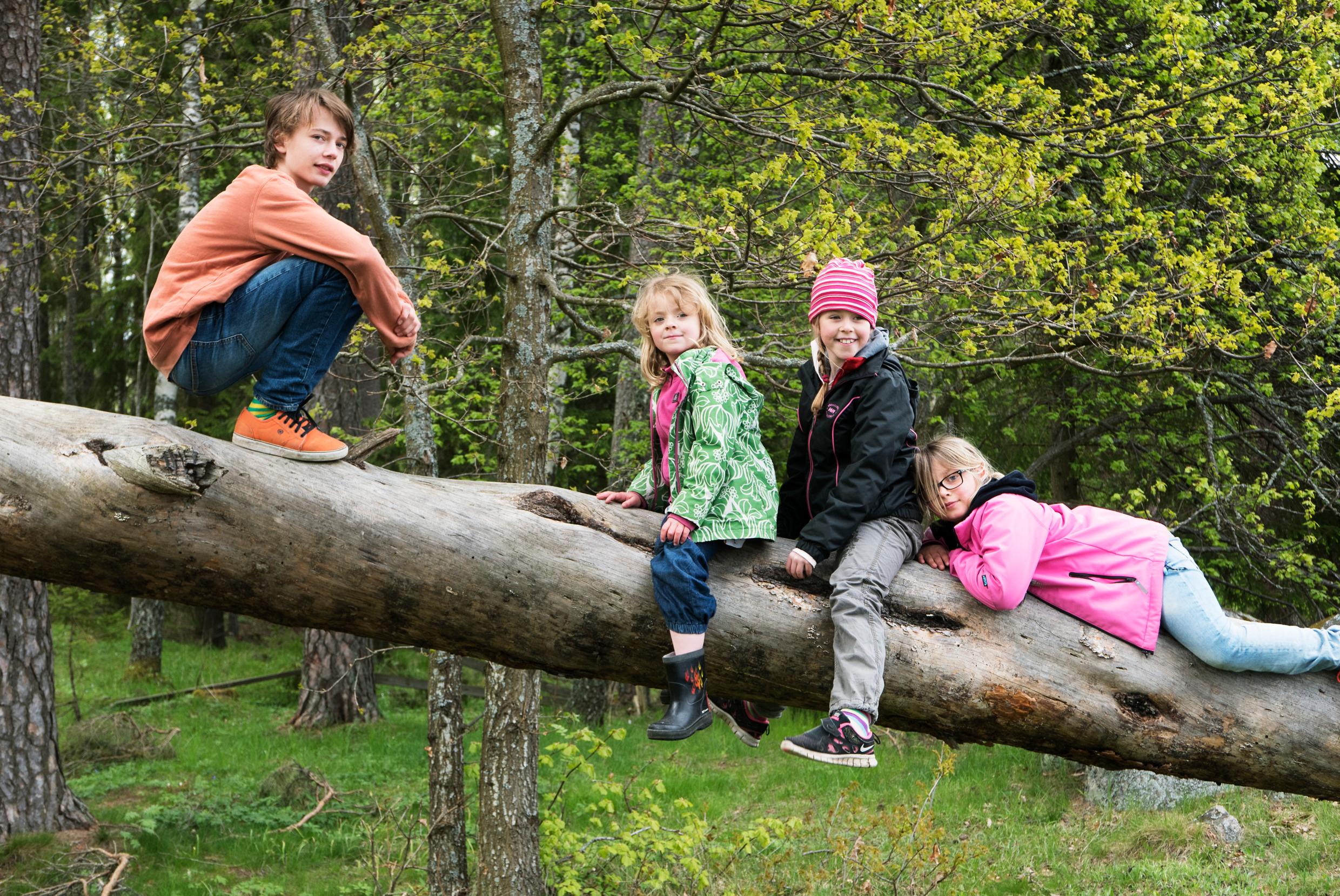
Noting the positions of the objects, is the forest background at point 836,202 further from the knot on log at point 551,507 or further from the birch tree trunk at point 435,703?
the knot on log at point 551,507

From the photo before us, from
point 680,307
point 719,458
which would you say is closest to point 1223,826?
point 719,458

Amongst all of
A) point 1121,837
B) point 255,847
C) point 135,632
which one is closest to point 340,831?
point 255,847

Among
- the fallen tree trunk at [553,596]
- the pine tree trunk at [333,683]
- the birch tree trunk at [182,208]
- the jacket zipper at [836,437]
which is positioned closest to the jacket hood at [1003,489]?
the fallen tree trunk at [553,596]

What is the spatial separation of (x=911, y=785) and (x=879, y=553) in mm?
7446

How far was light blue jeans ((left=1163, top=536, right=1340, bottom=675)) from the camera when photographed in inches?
139

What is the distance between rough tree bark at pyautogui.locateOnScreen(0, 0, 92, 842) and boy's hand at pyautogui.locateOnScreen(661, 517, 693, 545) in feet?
19.3

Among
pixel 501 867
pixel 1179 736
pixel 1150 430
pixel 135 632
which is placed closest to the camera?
pixel 1179 736

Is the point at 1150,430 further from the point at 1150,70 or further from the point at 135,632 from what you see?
the point at 135,632

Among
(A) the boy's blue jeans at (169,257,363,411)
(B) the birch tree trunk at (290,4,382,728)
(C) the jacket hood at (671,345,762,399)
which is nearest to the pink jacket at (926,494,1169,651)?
(C) the jacket hood at (671,345,762,399)

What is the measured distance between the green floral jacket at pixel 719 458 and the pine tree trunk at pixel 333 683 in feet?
29.3

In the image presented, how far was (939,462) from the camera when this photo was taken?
12.2ft

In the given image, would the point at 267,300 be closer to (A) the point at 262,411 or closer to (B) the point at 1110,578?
(A) the point at 262,411

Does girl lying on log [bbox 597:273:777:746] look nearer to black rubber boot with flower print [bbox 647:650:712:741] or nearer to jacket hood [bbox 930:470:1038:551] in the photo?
black rubber boot with flower print [bbox 647:650:712:741]

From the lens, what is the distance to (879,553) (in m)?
3.56
